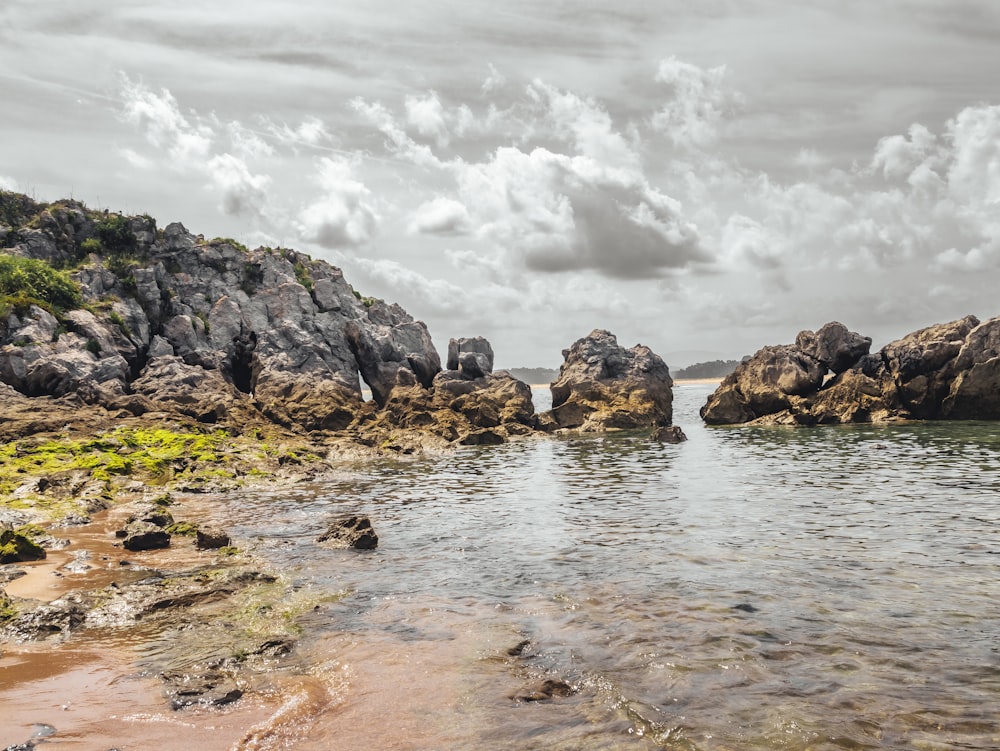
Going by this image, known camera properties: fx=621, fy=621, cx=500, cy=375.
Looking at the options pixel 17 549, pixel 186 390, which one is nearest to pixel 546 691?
pixel 17 549

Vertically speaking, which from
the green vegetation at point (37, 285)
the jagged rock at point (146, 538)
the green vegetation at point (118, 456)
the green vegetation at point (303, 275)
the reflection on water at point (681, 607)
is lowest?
the reflection on water at point (681, 607)

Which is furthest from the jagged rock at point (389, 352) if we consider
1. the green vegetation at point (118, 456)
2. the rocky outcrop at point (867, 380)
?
the rocky outcrop at point (867, 380)

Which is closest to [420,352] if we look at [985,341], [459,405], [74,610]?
[459,405]

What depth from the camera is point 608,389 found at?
7356cm

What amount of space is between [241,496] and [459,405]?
36.2 m

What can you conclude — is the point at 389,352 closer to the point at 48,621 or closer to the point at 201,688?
the point at 48,621

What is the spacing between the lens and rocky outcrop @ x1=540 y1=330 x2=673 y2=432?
70000 mm

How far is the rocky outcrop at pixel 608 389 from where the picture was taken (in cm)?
7000

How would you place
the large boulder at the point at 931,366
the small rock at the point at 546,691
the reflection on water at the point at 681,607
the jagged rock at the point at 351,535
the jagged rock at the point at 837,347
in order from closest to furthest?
the reflection on water at the point at 681,607 → the small rock at the point at 546,691 → the jagged rock at the point at 351,535 → the large boulder at the point at 931,366 → the jagged rock at the point at 837,347

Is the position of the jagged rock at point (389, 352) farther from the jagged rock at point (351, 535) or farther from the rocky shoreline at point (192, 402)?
the jagged rock at point (351, 535)

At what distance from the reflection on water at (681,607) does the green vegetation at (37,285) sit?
132 ft

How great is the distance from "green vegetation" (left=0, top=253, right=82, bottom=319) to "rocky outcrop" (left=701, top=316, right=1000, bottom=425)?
2634 inches

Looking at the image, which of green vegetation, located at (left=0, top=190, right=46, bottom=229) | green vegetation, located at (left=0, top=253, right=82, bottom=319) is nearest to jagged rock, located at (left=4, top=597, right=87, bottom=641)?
green vegetation, located at (left=0, top=253, right=82, bottom=319)

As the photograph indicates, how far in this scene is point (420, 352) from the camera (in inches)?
3019
